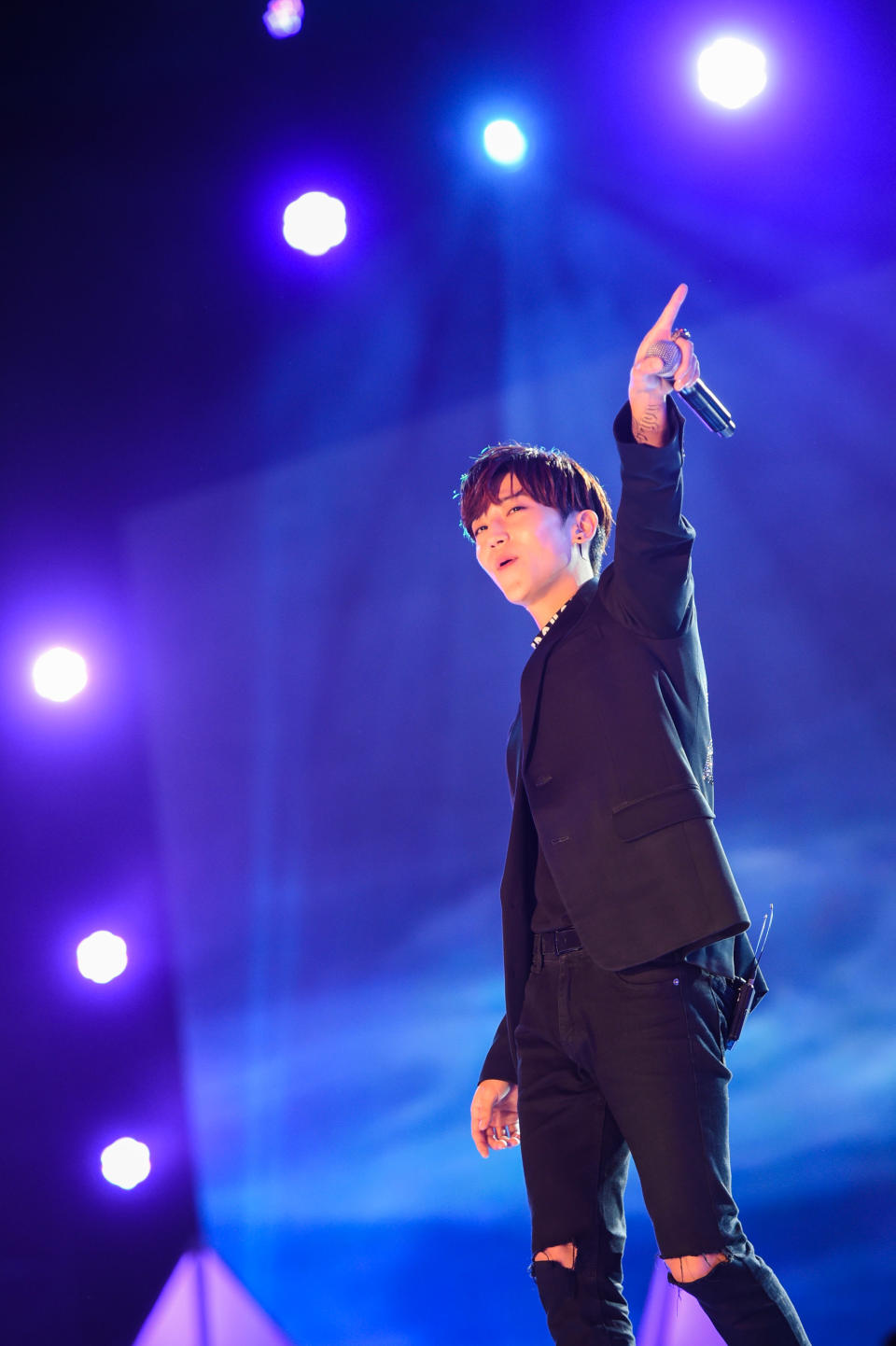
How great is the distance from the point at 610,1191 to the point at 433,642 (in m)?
1.90

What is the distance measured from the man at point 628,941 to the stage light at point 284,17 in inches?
69.4

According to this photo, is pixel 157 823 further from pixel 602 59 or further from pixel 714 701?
pixel 602 59

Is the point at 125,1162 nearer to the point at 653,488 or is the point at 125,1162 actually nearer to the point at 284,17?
the point at 653,488

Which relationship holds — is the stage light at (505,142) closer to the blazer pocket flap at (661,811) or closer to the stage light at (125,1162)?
the blazer pocket flap at (661,811)

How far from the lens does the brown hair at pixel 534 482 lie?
1.97 m

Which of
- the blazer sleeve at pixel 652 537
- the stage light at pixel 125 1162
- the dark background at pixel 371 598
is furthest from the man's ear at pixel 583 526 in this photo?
the stage light at pixel 125 1162

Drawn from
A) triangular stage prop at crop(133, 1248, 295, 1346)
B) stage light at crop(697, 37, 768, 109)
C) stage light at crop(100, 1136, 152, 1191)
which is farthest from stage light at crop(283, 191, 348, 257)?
triangular stage prop at crop(133, 1248, 295, 1346)

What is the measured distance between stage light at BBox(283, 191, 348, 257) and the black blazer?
1656 mm

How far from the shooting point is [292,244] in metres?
2.96

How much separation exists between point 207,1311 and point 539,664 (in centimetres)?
200

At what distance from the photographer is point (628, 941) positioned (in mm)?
1474

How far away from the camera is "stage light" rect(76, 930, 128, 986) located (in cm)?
273

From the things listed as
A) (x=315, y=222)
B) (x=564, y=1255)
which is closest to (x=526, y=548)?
(x=564, y=1255)

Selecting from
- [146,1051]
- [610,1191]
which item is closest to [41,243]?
[146,1051]
